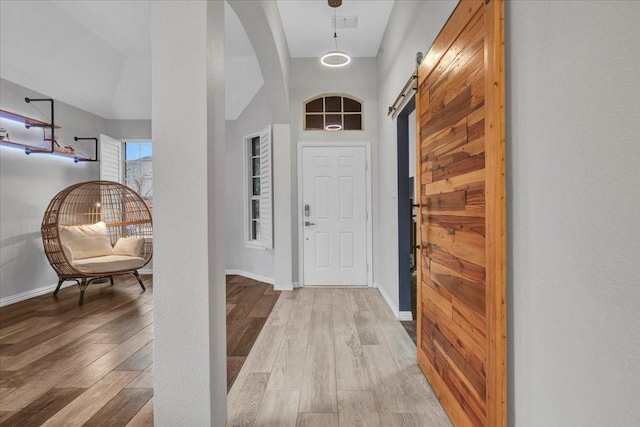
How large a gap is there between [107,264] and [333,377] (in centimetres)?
332

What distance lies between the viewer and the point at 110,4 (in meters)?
3.59

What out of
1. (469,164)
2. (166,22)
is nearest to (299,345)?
(469,164)

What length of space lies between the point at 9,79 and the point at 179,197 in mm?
4087

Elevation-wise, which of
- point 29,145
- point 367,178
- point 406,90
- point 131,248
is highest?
point 406,90

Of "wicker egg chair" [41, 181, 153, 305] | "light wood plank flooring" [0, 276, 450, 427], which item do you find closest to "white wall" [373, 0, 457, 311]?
"light wood plank flooring" [0, 276, 450, 427]

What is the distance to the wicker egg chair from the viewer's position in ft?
13.3

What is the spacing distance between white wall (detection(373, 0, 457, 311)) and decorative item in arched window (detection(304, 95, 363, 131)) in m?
0.36

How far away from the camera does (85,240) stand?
14.5 ft

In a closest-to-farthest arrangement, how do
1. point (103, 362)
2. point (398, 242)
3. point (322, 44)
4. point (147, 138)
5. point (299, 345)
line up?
point (103, 362) → point (299, 345) → point (398, 242) → point (322, 44) → point (147, 138)

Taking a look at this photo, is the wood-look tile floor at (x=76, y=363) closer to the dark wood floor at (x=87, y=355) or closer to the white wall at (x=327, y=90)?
the dark wood floor at (x=87, y=355)

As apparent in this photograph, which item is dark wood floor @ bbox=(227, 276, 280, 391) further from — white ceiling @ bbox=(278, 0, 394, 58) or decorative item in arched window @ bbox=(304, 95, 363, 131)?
white ceiling @ bbox=(278, 0, 394, 58)

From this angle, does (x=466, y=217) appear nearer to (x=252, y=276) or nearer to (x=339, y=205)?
(x=339, y=205)

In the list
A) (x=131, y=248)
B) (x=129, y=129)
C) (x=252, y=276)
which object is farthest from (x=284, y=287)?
(x=129, y=129)

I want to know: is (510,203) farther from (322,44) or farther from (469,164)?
(322,44)
